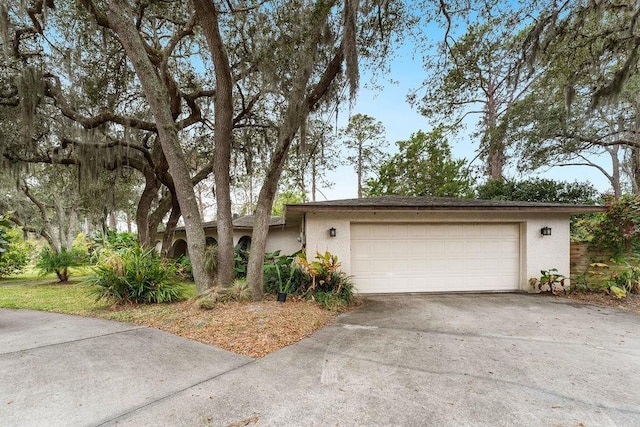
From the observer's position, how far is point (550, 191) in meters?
11.4

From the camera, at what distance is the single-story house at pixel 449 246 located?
23.1 feet

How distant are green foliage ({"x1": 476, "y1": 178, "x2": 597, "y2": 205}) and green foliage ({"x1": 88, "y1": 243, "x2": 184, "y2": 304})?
12.7m

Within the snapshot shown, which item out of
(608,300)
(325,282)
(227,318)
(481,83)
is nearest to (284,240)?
(325,282)

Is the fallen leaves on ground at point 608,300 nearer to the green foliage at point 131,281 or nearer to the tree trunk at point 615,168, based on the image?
the green foliage at point 131,281

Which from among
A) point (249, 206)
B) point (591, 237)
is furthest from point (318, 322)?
point (249, 206)

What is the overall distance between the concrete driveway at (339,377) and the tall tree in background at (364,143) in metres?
16.1

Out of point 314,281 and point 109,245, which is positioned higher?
point 109,245

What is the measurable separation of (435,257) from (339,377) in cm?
521

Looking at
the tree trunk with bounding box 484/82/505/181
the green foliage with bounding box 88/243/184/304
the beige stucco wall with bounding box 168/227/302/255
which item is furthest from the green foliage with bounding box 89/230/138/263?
the tree trunk with bounding box 484/82/505/181

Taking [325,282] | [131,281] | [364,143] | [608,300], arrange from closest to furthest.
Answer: [131,281]
[325,282]
[608,300]
[364,143]

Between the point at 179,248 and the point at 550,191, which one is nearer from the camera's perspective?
the point at 550,191

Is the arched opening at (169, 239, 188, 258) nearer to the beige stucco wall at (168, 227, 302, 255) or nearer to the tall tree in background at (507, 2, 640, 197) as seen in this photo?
the beige stucco wall at (168, 227, 302, 255)

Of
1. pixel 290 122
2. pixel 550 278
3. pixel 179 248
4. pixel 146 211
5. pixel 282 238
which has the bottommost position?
Result: pixel 179 248

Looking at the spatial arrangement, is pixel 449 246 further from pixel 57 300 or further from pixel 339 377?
pixel 57 300
